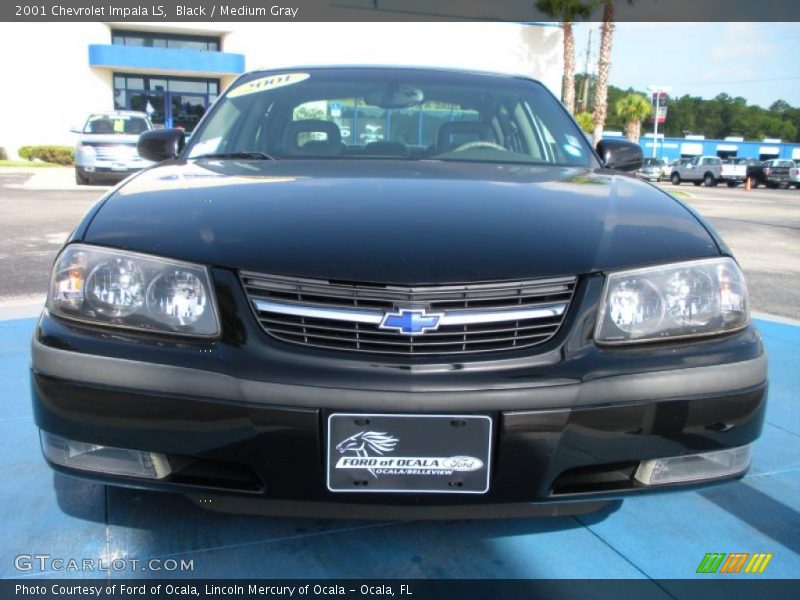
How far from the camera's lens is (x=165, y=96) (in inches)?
1246

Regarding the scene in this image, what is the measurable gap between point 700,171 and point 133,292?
136 feet

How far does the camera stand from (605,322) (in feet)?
5.97

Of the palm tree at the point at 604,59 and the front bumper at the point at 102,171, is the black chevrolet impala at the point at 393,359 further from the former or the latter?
the palm tree at the point at 604,59

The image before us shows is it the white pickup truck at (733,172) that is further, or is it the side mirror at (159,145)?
the white pickup truck at (733,172)

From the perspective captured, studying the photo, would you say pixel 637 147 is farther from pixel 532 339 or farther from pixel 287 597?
pixel 287 597

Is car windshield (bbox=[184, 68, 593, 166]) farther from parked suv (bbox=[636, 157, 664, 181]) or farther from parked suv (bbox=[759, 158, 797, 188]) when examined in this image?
parked suv (bbox=[636, 157, 664, 181])

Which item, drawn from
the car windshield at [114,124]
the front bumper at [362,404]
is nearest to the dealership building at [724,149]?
the car windshield at [114,124]

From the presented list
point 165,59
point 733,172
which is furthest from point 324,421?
point 733,172

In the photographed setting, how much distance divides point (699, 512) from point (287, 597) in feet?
4.46

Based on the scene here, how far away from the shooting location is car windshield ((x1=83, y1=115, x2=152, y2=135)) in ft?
59.0

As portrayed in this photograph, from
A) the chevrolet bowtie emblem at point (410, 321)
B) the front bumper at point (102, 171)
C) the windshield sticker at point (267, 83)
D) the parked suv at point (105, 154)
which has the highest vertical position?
the windshield sticker at point (267, 83)

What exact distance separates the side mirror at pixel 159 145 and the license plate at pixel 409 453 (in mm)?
1939

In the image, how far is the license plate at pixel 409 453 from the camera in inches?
65.9

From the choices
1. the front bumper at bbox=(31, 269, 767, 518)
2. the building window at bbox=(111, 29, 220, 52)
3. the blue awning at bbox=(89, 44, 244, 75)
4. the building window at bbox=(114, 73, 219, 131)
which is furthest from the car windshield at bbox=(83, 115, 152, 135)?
the front bumper at bbox=(31, 269, 767, 518)
